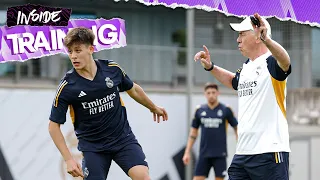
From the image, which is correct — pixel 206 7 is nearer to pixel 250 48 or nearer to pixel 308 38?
pixel 250 48

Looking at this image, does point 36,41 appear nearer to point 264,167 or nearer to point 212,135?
point 264,167

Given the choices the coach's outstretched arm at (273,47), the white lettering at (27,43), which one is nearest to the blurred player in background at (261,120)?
the coach's outstretched arm at (273,47)

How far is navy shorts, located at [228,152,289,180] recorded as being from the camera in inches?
248

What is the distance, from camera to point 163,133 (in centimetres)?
1209

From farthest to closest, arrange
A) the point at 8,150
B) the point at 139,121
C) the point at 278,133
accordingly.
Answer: the point at 139,121 < the point at 8,150 < the point at 278,133

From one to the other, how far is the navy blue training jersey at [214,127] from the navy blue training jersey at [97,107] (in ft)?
16.7

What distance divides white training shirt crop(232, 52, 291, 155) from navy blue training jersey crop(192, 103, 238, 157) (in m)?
5.49

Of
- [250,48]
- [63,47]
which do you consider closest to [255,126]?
[250,48]

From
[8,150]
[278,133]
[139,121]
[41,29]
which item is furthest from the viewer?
[139,121]

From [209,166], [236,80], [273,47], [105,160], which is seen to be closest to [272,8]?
[236,80]

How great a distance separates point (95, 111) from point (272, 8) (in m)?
2.10

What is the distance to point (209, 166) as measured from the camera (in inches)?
471

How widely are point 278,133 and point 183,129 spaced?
6.04 m

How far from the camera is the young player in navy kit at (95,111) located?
21.3 feet
